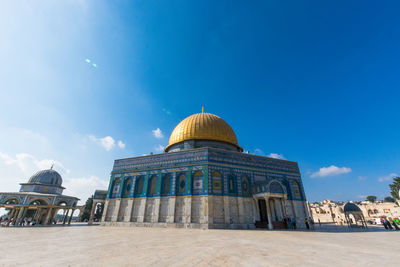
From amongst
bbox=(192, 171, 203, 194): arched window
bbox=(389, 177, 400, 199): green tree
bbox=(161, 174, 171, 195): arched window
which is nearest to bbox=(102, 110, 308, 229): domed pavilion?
bbox=(192, 171, 203, 194): arched window

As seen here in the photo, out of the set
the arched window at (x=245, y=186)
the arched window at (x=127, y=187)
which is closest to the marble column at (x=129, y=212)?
the arched window at (x=127, y=187)

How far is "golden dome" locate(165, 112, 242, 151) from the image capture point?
22.8m

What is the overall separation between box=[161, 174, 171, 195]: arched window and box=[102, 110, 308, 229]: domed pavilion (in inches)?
4.3

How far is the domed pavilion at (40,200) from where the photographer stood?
77.5 ft

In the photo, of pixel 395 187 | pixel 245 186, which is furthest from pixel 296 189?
pixel 395 187

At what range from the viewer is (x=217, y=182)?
1881 cm

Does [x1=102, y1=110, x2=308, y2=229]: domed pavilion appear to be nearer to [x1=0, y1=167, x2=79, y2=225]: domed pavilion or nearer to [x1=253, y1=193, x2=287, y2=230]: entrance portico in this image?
[x1=253, y1=193, x2=287, y2=230]: entrance portico

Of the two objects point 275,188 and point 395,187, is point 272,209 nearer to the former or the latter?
point 275,188

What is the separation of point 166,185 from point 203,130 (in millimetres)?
8174

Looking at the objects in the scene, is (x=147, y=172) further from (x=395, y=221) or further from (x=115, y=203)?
(x=395, y=221)

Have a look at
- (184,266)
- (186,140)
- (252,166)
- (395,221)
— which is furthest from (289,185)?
(184,266)

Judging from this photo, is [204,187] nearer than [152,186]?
Yes

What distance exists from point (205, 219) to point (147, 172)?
9178 millimetres

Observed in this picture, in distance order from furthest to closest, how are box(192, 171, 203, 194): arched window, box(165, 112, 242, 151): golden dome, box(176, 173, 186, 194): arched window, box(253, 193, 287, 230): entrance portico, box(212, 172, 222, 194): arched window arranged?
box(165, 112, 242, 151): golden dome
box(176, 173, 186, 194): arched window
box(192, 171, 203, 194): arched window
box(212, 172, 222, 194): arched window
box(253, 193, 287, 230): entrance portico
